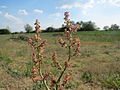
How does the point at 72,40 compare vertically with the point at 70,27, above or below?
below

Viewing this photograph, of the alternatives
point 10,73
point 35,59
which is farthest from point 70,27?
point 10,73

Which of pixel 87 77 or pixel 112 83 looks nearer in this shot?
pixel 112 83

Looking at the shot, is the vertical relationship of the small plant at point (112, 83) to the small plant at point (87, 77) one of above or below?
above

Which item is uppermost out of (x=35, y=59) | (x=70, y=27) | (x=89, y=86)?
(x=70, y=27)

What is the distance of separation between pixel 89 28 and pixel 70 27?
89.1 meters

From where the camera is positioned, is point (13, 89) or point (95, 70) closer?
point (13, 89)

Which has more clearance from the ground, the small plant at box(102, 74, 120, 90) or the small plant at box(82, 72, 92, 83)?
the small plant at box(102, 74, 120, 90)

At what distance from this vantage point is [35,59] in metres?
2.29

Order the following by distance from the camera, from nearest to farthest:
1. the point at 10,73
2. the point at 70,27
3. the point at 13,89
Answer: the point at 70,27 < the point at 13,89 < the point at 10,73

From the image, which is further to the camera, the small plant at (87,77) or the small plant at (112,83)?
the small plant at (87,77)

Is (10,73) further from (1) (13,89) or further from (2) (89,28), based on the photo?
(2) (89,28)

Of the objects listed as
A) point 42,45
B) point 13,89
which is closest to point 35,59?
point 42,45

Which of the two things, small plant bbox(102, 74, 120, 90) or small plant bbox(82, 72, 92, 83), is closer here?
small plant bbox(102, 74, 120, 90)

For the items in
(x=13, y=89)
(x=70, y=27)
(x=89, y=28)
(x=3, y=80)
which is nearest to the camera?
(x=70, y=27)
